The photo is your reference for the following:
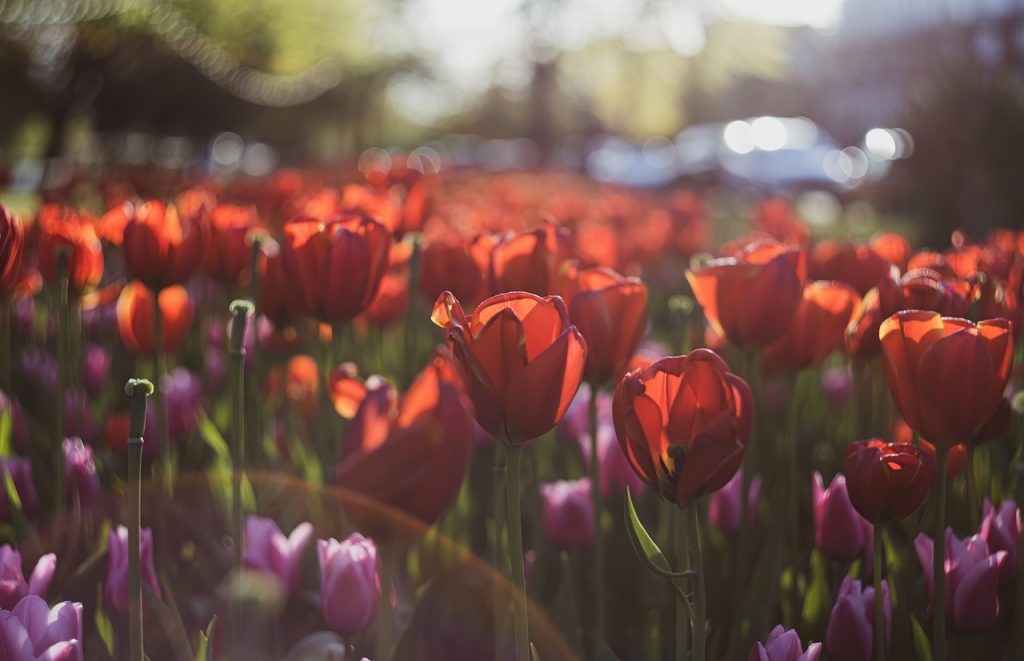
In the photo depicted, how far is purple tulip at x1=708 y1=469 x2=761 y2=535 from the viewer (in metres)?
1.91

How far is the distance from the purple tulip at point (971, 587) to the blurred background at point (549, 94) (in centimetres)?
292

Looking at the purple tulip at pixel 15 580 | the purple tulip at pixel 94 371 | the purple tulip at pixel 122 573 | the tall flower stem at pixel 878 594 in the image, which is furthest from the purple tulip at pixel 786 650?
the purple tulip at pixel 94 371

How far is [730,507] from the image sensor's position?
1924 mm

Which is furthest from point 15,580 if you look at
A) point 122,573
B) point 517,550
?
point 517,550

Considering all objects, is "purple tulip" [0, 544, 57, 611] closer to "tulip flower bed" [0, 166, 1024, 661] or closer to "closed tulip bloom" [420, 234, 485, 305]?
"tulip flower bed" [0, 166, 1024, 661]

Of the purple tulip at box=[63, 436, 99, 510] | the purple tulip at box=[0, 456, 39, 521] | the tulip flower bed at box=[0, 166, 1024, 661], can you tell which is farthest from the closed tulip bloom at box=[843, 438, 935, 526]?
the purple tulip at box=[0, 456, 39, 521]

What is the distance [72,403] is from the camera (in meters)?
2.40

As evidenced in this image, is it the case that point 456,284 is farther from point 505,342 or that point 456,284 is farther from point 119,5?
point 119,5

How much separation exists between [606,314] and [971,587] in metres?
0.64

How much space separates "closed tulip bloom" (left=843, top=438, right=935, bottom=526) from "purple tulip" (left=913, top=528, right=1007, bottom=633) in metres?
0.20

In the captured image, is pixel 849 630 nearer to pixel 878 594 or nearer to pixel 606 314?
pixel 878 594

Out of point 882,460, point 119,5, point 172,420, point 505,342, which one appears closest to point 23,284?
point 172,420

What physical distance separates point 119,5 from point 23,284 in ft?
20.7

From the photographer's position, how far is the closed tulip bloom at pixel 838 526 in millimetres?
1541
